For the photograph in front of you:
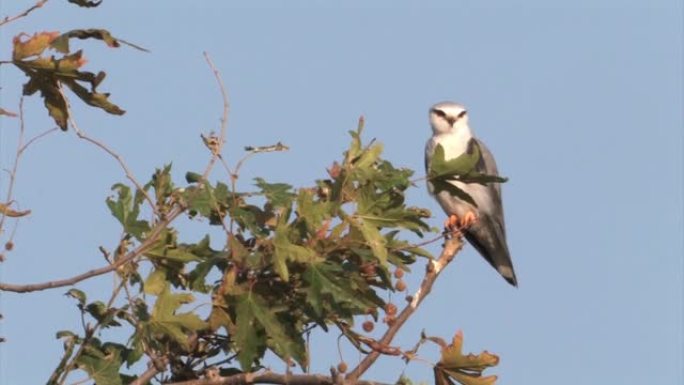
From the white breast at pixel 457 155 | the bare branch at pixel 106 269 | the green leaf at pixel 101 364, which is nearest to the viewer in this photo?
the bare branch at pixel 106 269

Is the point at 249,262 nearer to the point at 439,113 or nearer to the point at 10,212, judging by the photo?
the point at 10,212

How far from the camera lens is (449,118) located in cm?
A: 1152

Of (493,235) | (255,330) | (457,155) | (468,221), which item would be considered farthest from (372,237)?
(493,235)

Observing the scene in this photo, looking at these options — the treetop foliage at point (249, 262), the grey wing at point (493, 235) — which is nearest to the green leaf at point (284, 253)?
the treetop foliage at point (249, 262)

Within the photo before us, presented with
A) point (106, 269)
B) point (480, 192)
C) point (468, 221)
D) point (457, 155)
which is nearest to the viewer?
point (106, 269)

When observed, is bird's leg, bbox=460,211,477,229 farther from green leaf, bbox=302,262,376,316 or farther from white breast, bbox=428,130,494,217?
white breast, bbox=428,130,494,217

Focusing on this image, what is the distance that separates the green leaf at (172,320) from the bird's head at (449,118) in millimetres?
7062

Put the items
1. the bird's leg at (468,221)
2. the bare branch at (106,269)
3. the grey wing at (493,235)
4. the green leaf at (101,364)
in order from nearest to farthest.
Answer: the bare branch at (106,269)
the green leaf at (101,364)
the bird's leg at (468,221)
the grey wing at (493,235)

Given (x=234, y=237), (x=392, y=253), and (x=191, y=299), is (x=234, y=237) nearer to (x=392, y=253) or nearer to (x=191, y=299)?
(x=191, y=299)

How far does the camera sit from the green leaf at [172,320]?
465cm

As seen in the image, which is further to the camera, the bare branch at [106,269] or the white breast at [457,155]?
the white breast at [457,155]

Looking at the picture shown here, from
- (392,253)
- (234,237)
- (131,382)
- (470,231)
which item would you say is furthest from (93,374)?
(470,231)

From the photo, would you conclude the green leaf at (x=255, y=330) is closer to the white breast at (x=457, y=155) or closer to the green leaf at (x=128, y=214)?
the green leaf at (x=128, y=214)

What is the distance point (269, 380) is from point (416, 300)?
0.75m
